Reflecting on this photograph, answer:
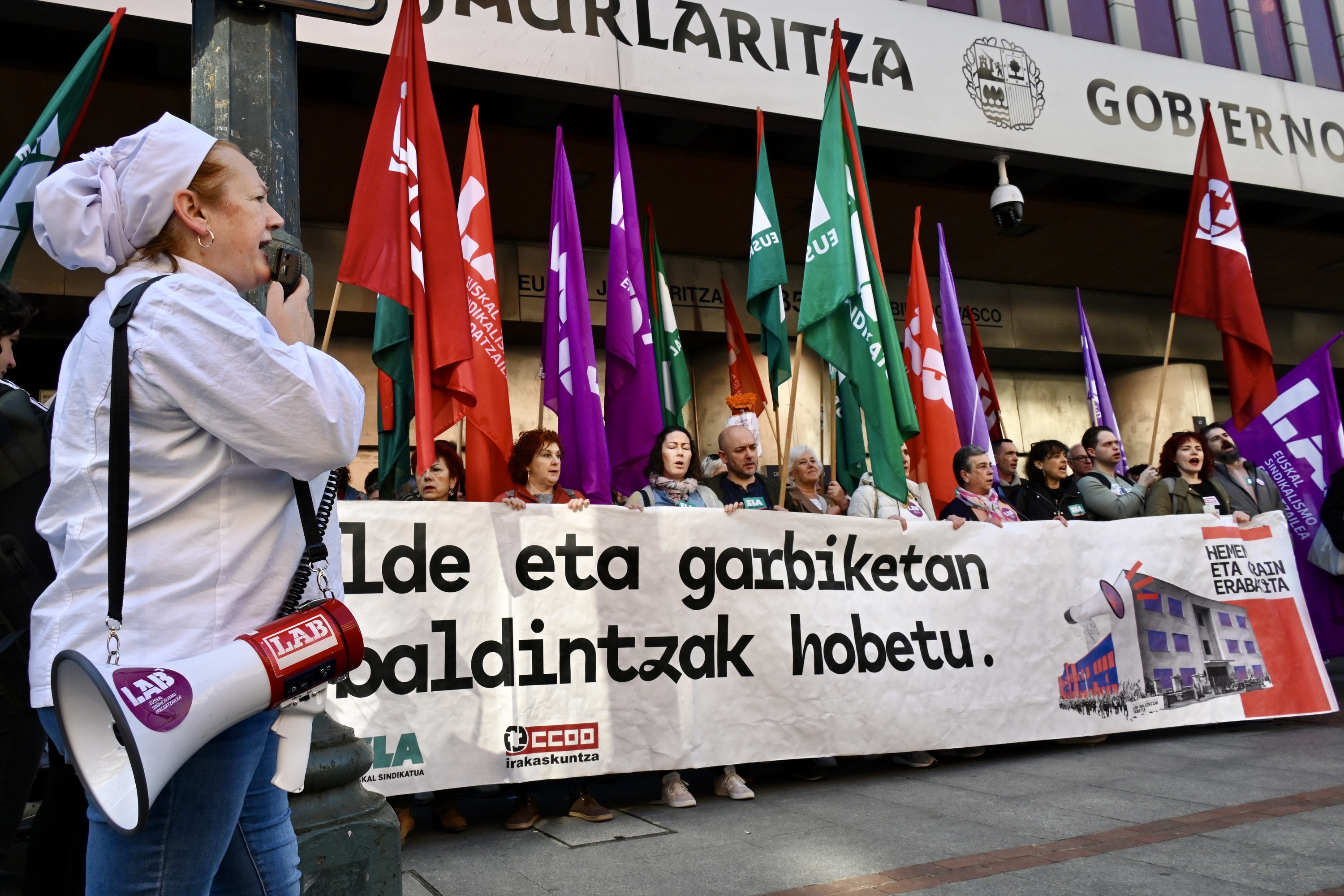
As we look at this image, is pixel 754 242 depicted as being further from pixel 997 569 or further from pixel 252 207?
pixel 252 207

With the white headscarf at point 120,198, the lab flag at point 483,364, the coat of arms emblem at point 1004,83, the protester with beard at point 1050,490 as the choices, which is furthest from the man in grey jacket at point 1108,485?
the white headscarf at point 120,198

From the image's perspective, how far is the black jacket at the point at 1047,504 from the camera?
698 centimetres

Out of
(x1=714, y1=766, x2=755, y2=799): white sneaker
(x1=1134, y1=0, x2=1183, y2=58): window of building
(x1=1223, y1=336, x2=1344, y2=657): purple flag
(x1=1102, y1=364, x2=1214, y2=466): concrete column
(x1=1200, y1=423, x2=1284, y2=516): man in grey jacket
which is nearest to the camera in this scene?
(x1=714, y1=766, x2=755, y2=799): white sneaker

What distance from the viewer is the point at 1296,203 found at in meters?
11.0

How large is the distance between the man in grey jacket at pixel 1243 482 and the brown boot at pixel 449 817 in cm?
573

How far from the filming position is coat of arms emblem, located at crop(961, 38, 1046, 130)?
31.0 feet

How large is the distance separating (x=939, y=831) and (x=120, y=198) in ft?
11.9

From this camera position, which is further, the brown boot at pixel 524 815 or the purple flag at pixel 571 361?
the purple flag at pixel 571 361

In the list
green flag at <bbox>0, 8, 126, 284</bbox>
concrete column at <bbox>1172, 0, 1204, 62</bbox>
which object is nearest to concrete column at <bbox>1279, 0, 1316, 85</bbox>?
concrete column at <bbox>1172, 0, 1204, 62</bbox>

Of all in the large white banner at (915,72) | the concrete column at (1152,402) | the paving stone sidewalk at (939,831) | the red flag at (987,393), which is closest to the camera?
the paving stone sidewalk at (939,831)

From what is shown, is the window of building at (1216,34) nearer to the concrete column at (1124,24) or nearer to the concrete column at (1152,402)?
the concrete column at (1124,24)

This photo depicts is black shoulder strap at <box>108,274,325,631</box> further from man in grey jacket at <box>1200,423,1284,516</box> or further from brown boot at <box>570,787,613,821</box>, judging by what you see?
man in grey jacket at <box>1200,423,1284,516</box>

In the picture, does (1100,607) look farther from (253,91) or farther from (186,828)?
(186,828)

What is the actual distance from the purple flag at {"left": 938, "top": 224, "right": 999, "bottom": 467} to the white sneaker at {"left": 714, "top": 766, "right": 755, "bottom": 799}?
12.7 ft
